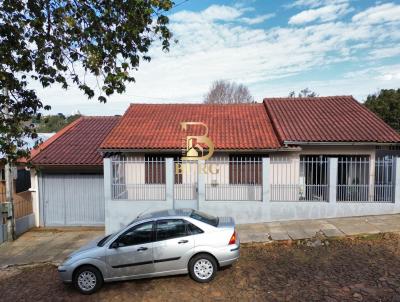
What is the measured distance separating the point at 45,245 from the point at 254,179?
718 cm

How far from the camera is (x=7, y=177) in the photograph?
471 inches

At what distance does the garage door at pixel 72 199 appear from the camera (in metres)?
13.5

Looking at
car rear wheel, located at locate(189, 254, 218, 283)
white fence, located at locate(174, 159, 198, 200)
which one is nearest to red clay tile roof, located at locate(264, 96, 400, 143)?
white fence, located at locate(174, 159, 198, 200)

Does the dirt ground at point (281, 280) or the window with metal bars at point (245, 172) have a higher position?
the window with metal bars at point (245, 172)

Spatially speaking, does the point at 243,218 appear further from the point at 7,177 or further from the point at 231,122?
the point at 7,177

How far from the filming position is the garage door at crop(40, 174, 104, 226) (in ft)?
44.2

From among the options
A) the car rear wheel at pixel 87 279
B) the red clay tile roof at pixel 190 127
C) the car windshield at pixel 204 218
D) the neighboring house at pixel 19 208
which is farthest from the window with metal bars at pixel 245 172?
the neighboring house at pixel 19 208

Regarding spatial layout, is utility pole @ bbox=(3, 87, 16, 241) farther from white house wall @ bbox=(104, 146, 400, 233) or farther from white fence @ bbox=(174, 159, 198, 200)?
white fence @ bbox=(174, 159, 198, 200)

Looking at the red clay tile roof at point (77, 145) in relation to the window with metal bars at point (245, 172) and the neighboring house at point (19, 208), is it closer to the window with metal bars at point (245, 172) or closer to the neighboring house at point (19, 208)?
the neighboring house at point (19, 208)

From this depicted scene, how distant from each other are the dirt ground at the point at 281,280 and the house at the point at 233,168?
91.3 inches

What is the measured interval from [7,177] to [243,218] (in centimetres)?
812

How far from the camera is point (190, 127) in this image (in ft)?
45.1

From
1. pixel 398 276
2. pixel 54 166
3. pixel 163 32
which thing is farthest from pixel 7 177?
pixel 398 276

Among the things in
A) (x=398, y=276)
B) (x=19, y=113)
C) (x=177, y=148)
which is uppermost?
(x=19, y=113)
